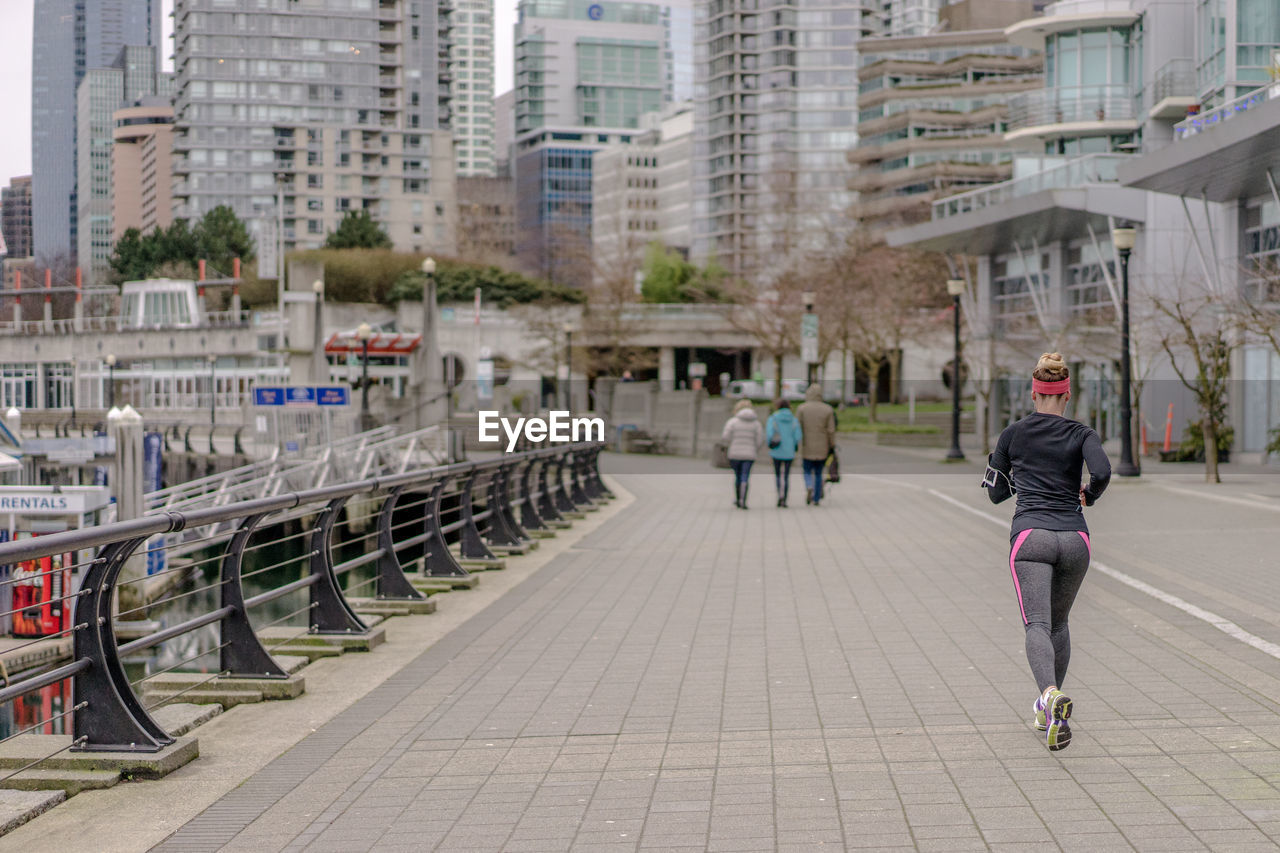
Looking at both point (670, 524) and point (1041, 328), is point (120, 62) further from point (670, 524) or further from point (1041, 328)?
point (670, 524)

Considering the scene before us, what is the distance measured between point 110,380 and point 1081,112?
62.5 meters

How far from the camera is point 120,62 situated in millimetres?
117438

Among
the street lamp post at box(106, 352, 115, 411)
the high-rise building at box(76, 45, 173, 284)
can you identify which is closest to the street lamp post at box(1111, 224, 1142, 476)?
the street lamp post at box(106, 352, 115, 411)

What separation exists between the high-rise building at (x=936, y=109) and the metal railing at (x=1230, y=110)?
66664 millimetres

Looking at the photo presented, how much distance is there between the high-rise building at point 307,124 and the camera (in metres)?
126

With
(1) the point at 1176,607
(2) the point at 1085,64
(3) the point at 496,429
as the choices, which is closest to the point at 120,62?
(3) the point at 496,429

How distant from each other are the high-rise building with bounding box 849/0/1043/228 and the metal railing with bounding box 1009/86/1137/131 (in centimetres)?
4957

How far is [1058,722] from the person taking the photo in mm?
6457

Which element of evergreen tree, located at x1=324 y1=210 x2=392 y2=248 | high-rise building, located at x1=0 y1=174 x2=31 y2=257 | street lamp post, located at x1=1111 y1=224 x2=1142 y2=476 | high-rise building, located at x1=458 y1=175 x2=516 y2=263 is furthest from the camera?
high-rise building, located at x1=458 y1=175 x2=516 y2=263

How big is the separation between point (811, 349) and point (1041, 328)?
11661 millimetres

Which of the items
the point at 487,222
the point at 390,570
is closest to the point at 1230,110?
the point at 390,570

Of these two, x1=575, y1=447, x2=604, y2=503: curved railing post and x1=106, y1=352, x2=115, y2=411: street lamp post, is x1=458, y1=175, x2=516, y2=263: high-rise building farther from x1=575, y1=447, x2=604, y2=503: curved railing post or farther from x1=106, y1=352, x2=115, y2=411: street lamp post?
x1=575, y1=447, x2=604, y2=503: curved railing post

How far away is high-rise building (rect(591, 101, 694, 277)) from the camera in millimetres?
173875

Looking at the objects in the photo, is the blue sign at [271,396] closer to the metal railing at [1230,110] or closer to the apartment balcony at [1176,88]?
the metal railing at [1230,110]
